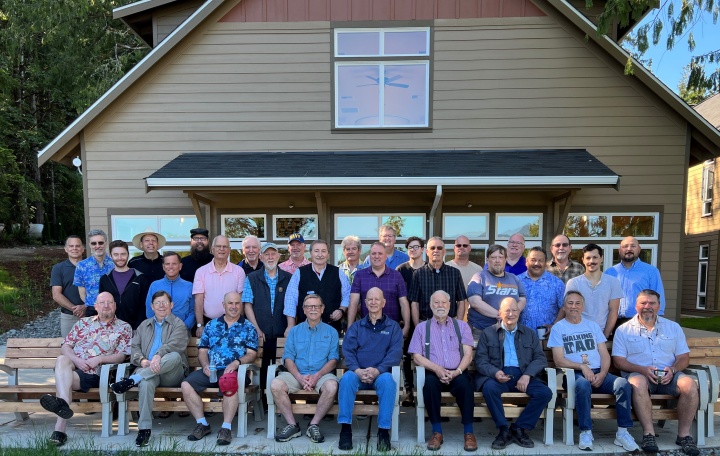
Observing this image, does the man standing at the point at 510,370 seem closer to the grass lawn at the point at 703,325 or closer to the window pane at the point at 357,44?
the window pane at the point at 357,44

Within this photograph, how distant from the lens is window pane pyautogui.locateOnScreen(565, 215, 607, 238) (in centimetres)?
725

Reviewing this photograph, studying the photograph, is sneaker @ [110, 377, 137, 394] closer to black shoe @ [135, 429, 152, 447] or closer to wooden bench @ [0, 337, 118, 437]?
wooden bench @ [0, 337, 118, 437]

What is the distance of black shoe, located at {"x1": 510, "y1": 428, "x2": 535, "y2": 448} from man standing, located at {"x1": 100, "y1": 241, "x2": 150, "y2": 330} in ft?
11.6

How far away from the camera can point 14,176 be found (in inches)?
504

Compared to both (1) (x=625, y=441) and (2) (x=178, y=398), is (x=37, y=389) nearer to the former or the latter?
(2) (x=178, y=398)

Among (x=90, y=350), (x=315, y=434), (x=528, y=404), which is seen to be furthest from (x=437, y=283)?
(x=90, y=350)

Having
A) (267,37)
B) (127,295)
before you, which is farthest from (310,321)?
(267,37)

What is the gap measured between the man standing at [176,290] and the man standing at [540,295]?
10.4 ft

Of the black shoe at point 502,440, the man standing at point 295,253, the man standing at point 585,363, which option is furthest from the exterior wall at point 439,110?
the black shoe at point 502,440

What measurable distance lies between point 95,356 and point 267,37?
17.6 ft

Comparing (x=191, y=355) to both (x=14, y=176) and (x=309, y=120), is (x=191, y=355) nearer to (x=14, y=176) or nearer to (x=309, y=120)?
(x=309, y=120)

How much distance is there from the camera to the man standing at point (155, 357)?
3.75 meters

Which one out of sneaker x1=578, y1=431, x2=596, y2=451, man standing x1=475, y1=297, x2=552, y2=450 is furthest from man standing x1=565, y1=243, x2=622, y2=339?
sneaker x1=578, y1=431, x2=596, y2=451

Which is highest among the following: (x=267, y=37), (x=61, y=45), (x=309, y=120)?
(x=61, y=45)
